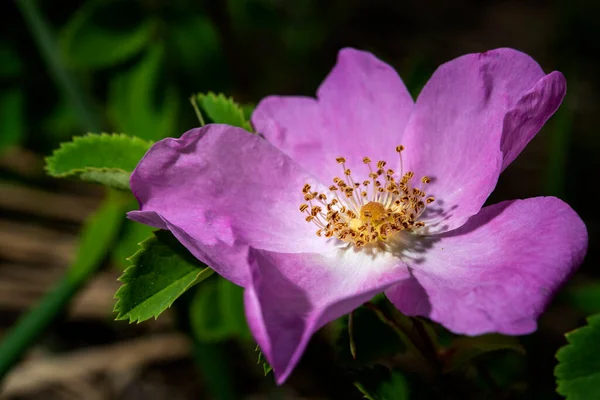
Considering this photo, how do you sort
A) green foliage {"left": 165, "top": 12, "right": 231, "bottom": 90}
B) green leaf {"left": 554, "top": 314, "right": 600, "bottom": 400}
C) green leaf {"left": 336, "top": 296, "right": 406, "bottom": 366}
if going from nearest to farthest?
green leaf {"left": 554, "top": 314, "right": 600, "bottom": 400}, green leaf {"left": 336, "top": 296, "right": 406, "bottom": 366}, green foliage {"left": 165, "top": 12, "right": 231, "bottom": 90}

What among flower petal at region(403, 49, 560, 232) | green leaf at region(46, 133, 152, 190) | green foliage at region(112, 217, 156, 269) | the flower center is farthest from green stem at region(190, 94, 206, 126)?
green foliage at region(112, 217, 156, 269)

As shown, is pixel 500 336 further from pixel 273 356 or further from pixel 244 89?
pixel 244 89

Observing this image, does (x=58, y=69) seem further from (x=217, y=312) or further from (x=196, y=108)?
(x=196, y=108)

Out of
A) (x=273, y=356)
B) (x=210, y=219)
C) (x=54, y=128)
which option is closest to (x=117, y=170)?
(x=210, y=219)

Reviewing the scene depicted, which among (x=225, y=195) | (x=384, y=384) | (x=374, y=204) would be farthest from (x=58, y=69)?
(x=384, y=384)

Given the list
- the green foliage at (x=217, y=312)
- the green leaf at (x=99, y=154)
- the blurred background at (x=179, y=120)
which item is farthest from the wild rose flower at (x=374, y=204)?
the green foliage at (x=217, y=312)

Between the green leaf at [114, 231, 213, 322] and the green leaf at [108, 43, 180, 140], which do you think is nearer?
the green leaf at [114, 231, 213, 322]

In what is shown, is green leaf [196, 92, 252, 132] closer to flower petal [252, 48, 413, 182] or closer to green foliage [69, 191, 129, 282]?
flower petal [252, 48, 413, 182]
